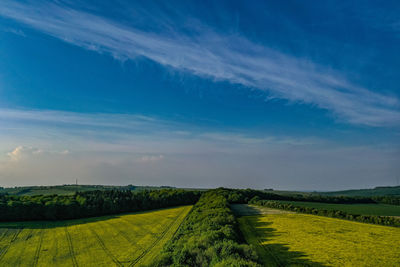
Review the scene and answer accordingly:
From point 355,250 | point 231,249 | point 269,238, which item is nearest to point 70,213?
point 269,238

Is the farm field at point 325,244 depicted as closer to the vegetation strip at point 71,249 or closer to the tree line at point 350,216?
the tree line at point 350,216

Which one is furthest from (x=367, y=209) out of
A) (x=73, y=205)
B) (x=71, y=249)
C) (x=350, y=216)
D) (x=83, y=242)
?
(x=73, y=205)

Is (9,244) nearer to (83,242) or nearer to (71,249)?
(83,242)

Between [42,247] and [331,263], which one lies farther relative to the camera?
[42,247]

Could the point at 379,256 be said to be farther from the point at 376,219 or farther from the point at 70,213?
the point at 70,213

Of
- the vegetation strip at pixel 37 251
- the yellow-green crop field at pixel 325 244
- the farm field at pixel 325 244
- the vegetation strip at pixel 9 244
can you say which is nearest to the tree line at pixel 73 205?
the vegetation strip at pixel 9 244

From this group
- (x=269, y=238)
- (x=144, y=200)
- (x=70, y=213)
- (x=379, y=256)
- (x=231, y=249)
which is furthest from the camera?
(x=144, y=200)
